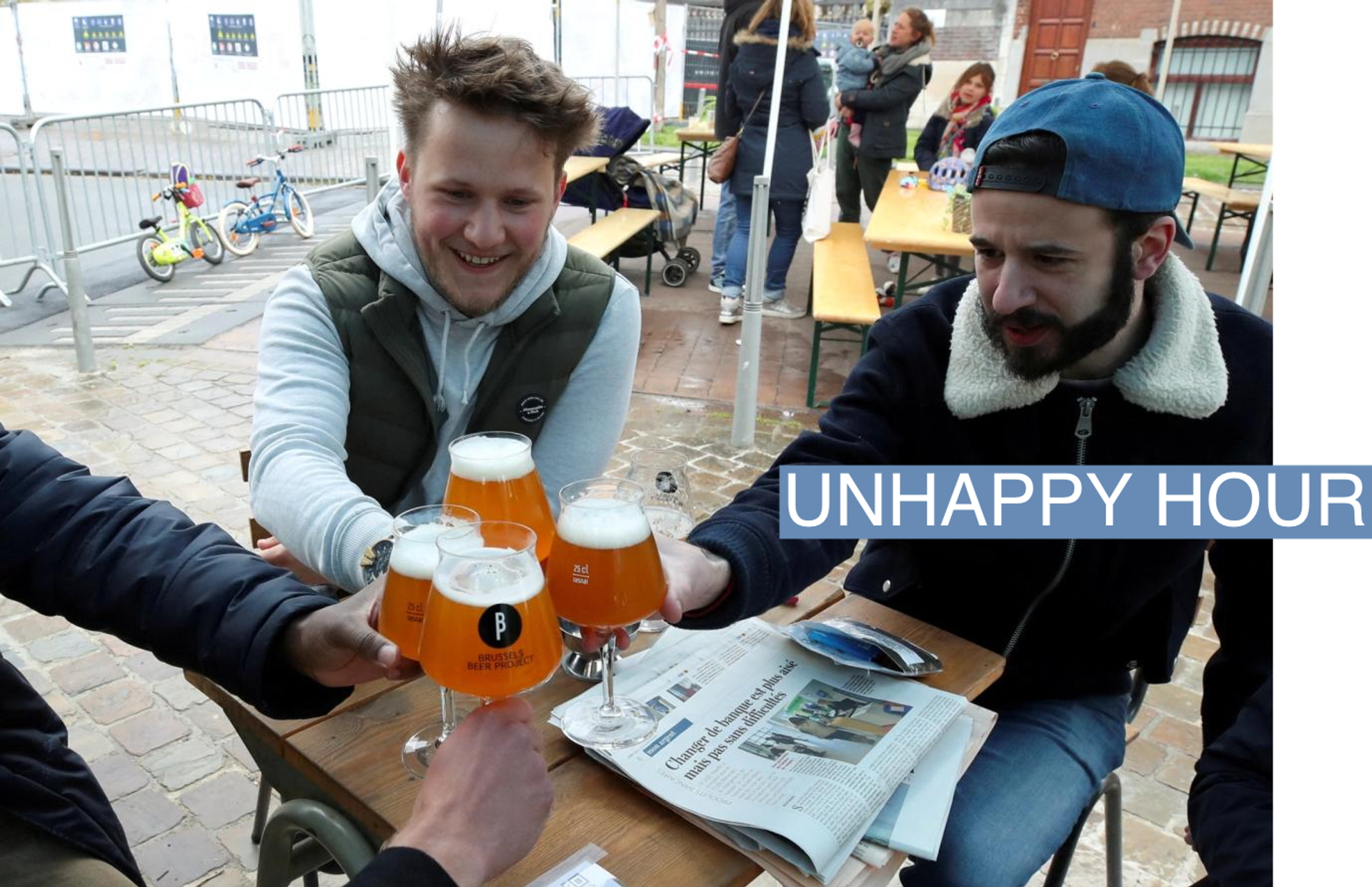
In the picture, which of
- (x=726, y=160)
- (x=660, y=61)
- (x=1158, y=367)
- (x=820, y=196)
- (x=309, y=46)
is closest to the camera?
(x=1158, y=367)

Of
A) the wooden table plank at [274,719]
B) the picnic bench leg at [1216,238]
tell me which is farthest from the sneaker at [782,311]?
the wooden table plank at [274,719]

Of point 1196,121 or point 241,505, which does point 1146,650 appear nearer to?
point 241,505

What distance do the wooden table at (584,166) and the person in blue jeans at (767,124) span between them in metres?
1.14

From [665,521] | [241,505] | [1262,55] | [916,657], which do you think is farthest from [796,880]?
[1262,55]

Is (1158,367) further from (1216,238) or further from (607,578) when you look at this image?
(1216,238)

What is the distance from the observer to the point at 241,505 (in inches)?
167

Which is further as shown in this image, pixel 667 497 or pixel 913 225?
pixel 913 225

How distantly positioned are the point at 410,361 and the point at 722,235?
5946 mm

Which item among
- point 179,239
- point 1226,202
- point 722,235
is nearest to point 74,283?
point 179,239

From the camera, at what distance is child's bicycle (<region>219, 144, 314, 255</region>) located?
8.80m

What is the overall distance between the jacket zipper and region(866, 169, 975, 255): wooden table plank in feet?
10.0

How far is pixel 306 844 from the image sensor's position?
1573mm

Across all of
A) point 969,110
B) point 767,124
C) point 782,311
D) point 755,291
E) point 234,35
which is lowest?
point 782,311

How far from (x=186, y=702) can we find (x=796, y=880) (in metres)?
2.62
